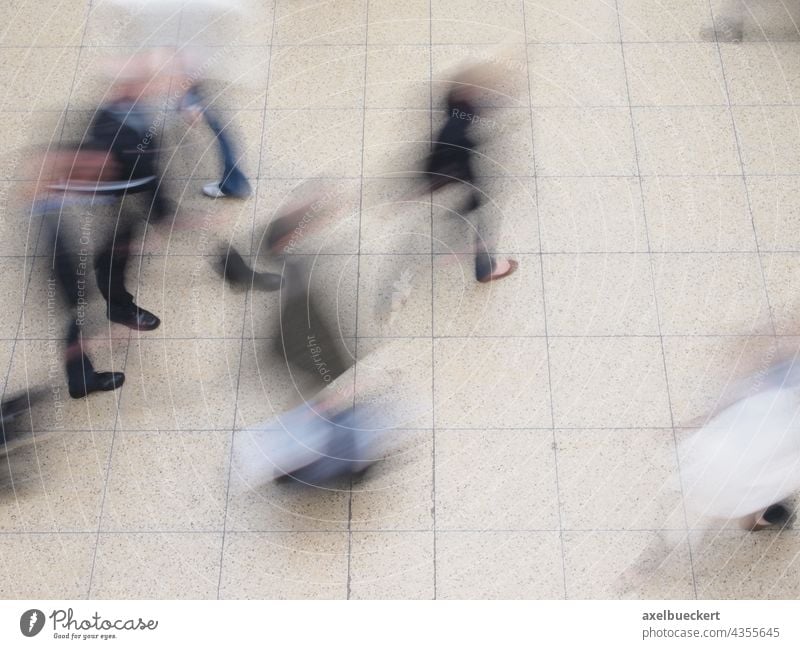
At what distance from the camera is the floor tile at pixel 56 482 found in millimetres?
3627

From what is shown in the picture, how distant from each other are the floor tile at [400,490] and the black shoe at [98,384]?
4.08 feet

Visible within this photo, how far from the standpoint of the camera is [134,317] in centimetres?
400

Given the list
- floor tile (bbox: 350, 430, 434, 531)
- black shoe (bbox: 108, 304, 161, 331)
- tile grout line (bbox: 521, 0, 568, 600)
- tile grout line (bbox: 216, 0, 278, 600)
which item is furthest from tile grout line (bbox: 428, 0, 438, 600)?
black shoe (bbox: 108, 304, 161, 331)

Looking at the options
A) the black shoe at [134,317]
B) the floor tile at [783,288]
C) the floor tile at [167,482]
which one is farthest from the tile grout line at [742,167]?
the black shoe at [134,317]

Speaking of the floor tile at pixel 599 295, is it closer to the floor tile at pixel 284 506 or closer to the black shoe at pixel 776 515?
the black shoe at pixel 776 515

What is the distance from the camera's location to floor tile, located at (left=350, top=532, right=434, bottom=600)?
3510 mm

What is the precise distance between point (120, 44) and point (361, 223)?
1.80m

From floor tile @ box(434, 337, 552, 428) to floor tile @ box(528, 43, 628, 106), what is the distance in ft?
4.72

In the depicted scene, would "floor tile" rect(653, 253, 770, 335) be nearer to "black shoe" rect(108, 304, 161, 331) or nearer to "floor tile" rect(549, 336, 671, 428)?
"floor tile" rect(549, 336, 671, 428)

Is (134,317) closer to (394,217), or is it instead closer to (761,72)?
(394,217)

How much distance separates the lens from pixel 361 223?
13.7 feet

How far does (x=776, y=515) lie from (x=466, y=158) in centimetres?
226
